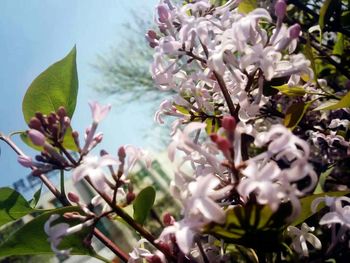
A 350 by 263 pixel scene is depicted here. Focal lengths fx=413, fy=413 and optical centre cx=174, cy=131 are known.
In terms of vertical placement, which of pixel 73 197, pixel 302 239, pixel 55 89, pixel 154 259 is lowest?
pixel 302 239

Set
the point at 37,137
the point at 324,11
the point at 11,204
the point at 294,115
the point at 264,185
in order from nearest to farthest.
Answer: the point at 264,185, the point at 37,137, the point at 294,115, the point at 11,204, the point at 324,11

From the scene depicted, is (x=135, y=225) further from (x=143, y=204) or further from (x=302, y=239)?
(x=302, y=239)

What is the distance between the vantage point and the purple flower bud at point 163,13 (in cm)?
69

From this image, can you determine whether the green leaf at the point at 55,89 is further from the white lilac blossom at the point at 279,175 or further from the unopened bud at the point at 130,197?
the white lilac blossom at the point at 279,175

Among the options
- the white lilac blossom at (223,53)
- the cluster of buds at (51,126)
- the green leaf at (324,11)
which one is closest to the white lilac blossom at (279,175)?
the white lilac blossom at (223,53)

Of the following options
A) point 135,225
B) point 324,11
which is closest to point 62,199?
point 135,225

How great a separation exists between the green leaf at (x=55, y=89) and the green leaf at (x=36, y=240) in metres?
0.21

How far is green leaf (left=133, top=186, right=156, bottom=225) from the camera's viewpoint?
2.12ft

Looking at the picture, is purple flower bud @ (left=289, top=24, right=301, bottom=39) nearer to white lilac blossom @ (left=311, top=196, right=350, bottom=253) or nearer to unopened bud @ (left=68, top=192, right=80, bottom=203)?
white lilac blossom @ (left=311, top=196, right=350, bottom=253)

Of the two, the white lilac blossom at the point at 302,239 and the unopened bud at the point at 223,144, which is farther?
the white lilac blossom at the point at 302,239

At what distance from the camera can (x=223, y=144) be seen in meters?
0.44

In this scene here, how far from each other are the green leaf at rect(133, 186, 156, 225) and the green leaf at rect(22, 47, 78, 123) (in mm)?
210

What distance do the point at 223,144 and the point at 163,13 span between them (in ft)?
1.10

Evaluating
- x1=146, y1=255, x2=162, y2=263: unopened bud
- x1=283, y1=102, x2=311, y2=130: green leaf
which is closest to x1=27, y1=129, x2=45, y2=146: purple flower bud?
x1=146, y1=255, x2=162, y2=263: unopened bud
